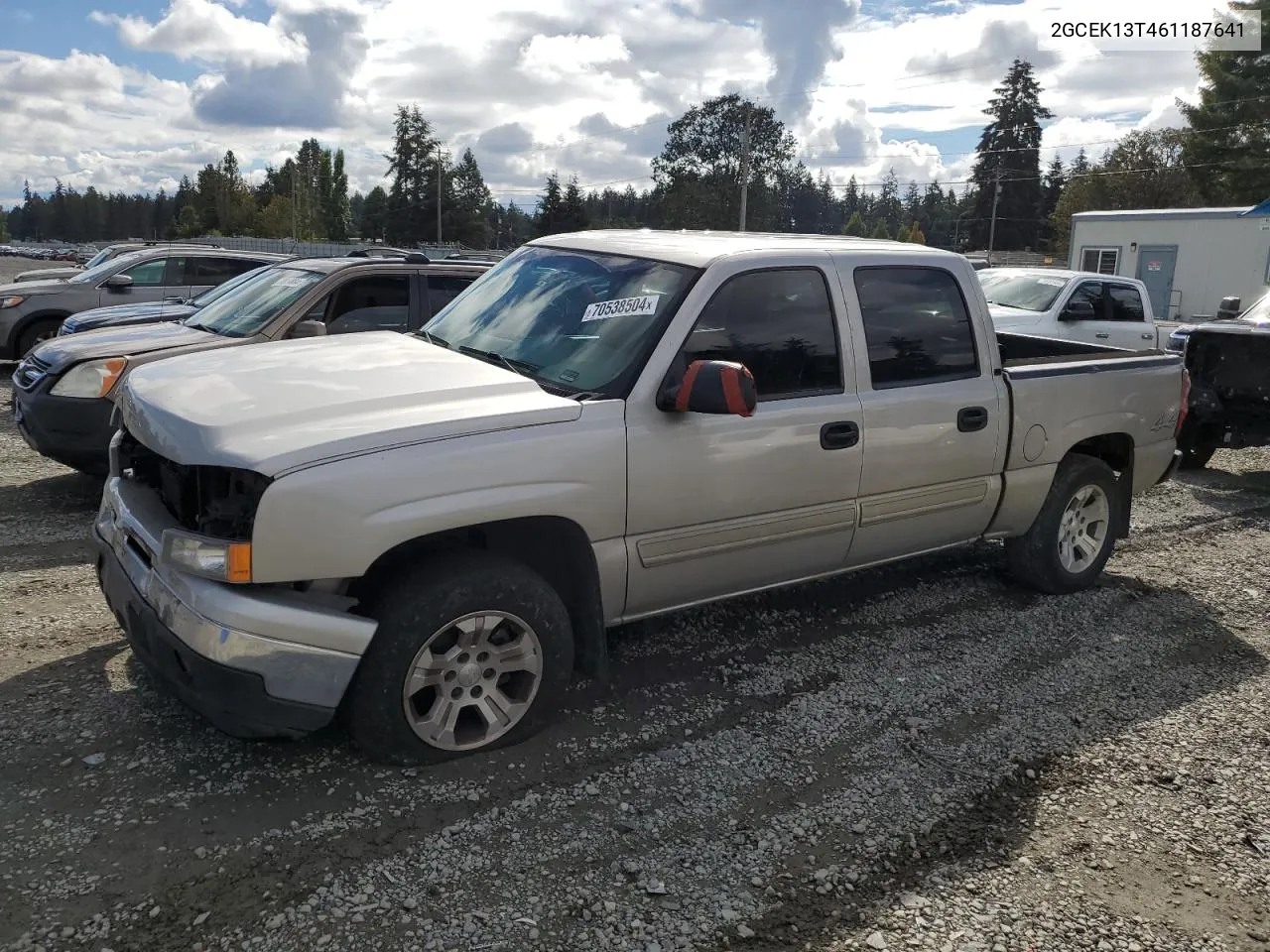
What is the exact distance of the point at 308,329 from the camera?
272 inches

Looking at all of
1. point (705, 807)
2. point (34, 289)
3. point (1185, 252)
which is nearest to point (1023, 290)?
point (705, 807)

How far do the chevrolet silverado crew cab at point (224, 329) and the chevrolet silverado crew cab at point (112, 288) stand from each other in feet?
16.2

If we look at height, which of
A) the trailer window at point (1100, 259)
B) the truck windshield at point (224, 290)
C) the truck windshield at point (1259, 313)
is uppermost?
the trailer window at point (1100, 259)

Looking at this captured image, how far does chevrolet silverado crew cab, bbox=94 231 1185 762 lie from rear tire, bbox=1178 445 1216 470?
18.1 ft

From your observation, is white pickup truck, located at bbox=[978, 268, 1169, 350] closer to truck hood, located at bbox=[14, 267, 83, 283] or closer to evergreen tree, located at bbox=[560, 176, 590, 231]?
truck hood, located at bbox=[14, 267, 83, 283]

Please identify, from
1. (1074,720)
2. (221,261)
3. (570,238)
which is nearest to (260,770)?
(570,238)

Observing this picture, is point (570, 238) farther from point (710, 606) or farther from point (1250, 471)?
point (1250, 471)

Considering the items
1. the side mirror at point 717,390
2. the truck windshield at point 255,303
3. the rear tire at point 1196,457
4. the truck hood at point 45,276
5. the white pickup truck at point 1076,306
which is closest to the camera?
the side mirror at point 717,390

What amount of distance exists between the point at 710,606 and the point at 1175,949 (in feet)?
9.29

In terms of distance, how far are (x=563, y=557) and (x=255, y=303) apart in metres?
5.10

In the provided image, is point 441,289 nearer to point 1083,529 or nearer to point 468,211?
point 1083,529

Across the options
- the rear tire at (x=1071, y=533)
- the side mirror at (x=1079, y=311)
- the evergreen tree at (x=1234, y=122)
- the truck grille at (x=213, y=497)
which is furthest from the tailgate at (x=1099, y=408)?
the evergreen tree at (x=1234, y=122)

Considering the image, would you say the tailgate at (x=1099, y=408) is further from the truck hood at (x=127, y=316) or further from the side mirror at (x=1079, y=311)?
the truck hood at (x=127, y=316)

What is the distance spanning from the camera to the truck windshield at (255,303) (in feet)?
24.8
